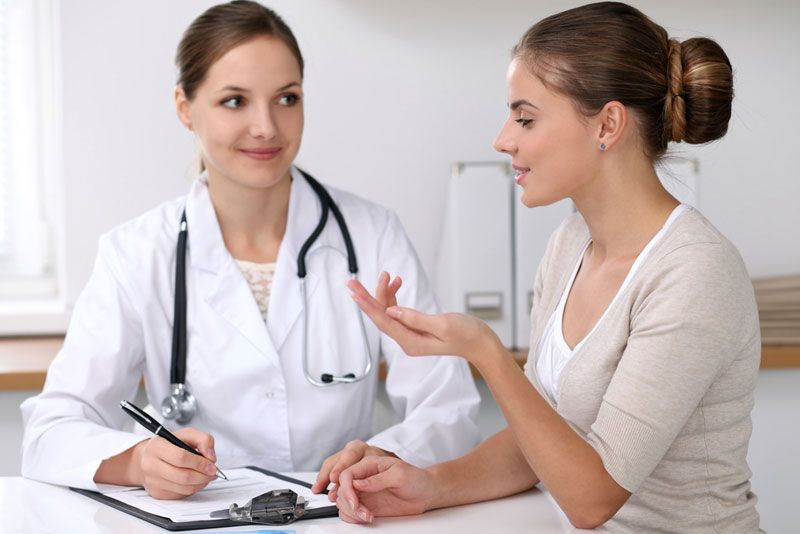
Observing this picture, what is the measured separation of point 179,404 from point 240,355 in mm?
123

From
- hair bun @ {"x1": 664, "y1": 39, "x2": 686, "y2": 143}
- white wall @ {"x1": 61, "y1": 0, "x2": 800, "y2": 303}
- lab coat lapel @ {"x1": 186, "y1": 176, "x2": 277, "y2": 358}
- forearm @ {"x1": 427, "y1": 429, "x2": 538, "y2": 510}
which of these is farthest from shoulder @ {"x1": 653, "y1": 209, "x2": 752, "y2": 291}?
Result: white wall @ {"x1": 61, "y1": 0, "x2": 800, "y2": 303}

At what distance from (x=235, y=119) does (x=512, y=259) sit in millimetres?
803

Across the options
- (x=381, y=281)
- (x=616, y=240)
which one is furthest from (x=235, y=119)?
(x=616, y=240)

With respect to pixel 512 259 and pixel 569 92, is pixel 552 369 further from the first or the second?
pixel 512 259

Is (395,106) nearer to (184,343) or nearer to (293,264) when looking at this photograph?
(293,264)

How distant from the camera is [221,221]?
1834 millimetres

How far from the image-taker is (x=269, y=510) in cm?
121

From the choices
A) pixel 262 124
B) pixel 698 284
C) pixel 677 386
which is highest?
pixel 262 124

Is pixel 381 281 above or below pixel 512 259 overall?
above

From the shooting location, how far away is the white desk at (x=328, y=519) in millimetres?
1203

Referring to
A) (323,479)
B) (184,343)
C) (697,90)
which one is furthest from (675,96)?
(184,343)

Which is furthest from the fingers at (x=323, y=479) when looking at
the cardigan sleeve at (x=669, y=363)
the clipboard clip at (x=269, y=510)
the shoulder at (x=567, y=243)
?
the shoulder at (x=567, y=243)

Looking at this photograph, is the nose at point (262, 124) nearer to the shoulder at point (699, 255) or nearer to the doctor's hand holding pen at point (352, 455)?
the doctor's hand holding pen at point (352, 455)

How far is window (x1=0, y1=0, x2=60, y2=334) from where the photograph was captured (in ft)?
8.64
